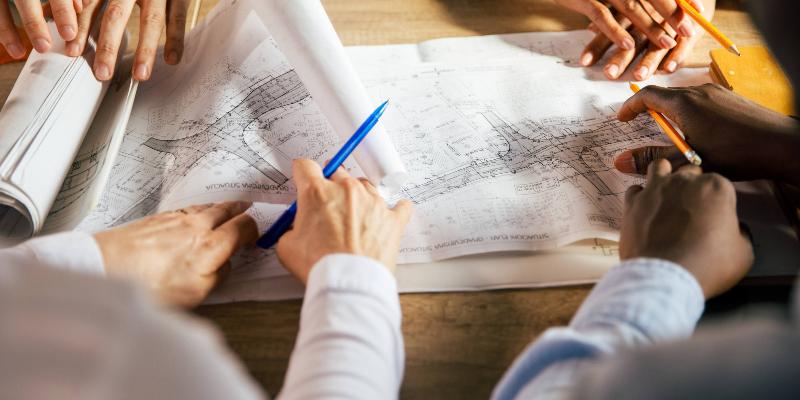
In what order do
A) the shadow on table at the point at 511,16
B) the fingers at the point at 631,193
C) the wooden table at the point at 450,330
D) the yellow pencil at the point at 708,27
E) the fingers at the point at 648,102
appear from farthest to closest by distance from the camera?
1. the shadow on table at the point at 511,16
2. the yellow pencil at the point at 708,27
3. the fingers at the point at 648,102
4. the fingers at the point at 631,193
5. the wooden table at the point at 450,330

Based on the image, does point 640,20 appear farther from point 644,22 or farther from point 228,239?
point 228,239

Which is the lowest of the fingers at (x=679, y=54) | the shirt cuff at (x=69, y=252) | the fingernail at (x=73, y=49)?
the fingers at (x=679, y=54)

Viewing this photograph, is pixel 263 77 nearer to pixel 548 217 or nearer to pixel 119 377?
pixel 548 217

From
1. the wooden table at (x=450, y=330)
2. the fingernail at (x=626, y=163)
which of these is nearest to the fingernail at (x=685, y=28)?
the fingernail at (x=626, y=163)

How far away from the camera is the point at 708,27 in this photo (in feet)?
3.19

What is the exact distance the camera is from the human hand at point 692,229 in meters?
0.61

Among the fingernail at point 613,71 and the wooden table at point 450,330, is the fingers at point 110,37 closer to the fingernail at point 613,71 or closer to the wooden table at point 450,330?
the wooden table at point 450,330

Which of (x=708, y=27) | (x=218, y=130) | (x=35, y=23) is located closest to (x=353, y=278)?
(x=218, y=130)

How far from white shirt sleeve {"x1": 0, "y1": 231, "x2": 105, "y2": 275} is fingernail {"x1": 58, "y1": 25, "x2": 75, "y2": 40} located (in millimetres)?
365

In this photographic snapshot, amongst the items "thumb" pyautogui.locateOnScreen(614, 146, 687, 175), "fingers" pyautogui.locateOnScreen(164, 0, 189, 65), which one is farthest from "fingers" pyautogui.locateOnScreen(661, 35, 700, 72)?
"fingers" pyautogui.locateOnScreen(164, 0, 189, 65)

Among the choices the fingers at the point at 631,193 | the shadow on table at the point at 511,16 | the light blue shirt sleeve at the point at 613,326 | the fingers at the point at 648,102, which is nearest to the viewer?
the light blue shirt sleeve at the point at 613,326

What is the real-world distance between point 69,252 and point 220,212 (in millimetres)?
166

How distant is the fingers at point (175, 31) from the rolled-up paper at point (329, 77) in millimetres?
184

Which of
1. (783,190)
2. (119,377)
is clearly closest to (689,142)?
(783,190)
